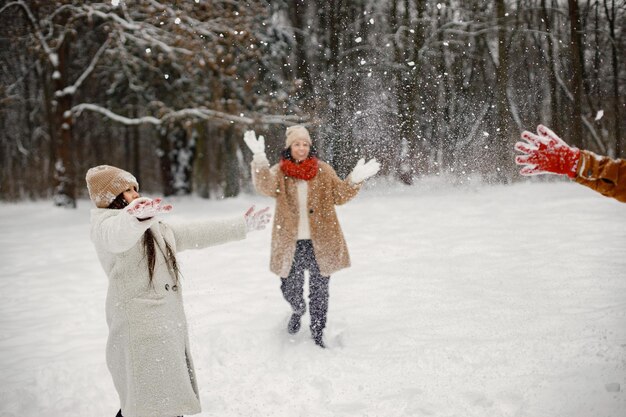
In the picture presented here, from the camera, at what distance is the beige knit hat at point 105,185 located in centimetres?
261

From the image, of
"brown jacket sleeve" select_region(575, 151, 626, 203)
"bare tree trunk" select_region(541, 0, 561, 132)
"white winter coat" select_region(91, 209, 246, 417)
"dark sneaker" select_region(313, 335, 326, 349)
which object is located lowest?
"dark sneaker" select_region(313, 335, 326, 349)

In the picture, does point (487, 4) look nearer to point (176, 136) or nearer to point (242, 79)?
point (242, 79)

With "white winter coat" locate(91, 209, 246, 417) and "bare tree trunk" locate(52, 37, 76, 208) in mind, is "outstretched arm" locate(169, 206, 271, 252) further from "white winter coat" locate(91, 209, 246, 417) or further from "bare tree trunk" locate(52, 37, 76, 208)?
"bare tree trunk" locate(52, 37, 76, 208)

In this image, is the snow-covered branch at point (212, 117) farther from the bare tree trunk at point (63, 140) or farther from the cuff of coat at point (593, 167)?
the cuff of coat at point (593, 167)

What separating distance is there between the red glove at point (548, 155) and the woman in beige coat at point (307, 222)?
6.29 feet

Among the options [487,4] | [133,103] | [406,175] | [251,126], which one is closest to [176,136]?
[133,103]

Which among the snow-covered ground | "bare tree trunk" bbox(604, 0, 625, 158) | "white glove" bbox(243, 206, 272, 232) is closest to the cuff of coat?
the snow-covered ground

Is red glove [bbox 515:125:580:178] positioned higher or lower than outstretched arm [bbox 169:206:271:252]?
higher

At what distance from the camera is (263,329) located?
5.25m

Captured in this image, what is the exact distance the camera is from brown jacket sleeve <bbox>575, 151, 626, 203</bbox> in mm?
2727

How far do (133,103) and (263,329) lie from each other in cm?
1336

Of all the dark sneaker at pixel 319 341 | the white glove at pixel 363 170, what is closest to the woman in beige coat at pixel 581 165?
the white glove at pixel 363 170

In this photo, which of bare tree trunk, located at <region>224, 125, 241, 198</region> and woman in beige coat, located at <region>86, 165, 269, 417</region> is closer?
Answer: woman in beige coat, located at <region>86, 165, 269, 417</region>

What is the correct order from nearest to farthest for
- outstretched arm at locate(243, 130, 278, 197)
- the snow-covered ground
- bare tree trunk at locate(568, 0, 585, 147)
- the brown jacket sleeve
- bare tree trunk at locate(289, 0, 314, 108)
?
the brown jacket sleeve
the snow-covered ground
outstretched arm at locate(243, 130, 278, 197)
bare tree trunk at locate(568, 0, 585, 147)
bare tree trunk at locate(289, 0, 314, 108)
